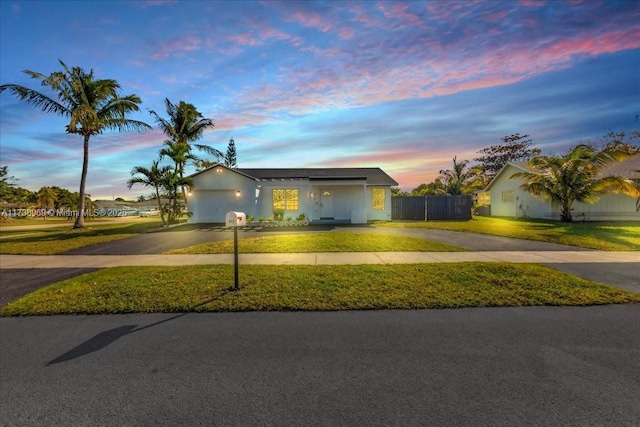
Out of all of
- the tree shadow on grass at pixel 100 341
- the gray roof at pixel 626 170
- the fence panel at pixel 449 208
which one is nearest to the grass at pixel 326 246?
the tree shadow on grass at pixel 100 341

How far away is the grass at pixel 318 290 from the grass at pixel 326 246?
9.11 ft

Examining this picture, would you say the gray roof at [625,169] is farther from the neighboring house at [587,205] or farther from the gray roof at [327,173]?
the gray roof at [327,173]

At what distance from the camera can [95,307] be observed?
206 inches

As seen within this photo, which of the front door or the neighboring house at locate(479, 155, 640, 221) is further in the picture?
A: the front door

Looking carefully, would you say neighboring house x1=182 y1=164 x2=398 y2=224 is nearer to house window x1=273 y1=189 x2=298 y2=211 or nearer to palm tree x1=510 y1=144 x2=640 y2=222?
house window x1=273 y1=189 x2=298 y2=211

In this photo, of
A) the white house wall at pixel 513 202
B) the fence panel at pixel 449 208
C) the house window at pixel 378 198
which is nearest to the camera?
the white house wall at pixel 513 202

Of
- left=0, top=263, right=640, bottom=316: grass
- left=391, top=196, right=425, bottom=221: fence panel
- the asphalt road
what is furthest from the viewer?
left=391, top=196, right=425, bottom=221: fence panel

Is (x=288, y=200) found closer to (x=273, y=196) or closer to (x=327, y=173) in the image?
(x=273, y=196)

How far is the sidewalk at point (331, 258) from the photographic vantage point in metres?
8.62

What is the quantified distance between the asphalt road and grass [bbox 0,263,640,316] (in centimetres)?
44

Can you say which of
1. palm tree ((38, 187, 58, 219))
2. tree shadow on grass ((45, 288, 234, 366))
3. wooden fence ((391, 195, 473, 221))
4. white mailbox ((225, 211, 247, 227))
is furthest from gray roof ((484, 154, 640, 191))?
palm tree ((38, 187, 58, 219))

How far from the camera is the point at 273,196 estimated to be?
22.5 meters

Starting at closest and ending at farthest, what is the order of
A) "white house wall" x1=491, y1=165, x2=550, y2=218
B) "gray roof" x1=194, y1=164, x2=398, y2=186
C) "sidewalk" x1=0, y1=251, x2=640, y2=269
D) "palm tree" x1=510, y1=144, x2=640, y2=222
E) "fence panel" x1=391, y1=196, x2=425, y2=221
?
"sidewalk" x1=0, y1=251, x2=640, y2=269 < "palm tree" x1=510, y1=144, x2=640, y2=222 < "white house wall" x1=491, y1=165, x2=550, y2=218 < "gray roof" x1=194, y1=164, x2=398, y2=186 < "fence panel" x1=391, y1=196, x2=425, y2=221

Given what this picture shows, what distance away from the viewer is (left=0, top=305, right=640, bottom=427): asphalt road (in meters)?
2.55
